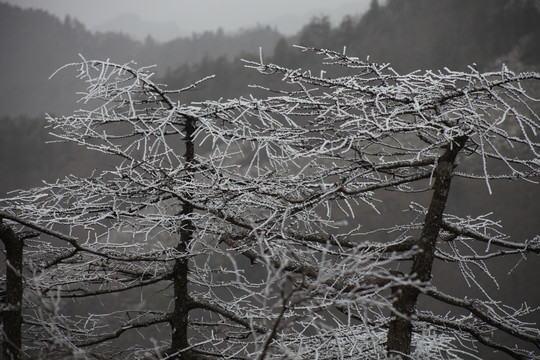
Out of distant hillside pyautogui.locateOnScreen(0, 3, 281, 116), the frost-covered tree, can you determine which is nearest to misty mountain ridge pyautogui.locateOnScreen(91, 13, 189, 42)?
distant hillside pyautogui.locateOnScreen(0, 3, 281, 116)

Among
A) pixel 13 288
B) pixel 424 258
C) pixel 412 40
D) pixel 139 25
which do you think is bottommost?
pixel 13 288

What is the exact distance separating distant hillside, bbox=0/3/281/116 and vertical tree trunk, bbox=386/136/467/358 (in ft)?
175

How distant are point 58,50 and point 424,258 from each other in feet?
236

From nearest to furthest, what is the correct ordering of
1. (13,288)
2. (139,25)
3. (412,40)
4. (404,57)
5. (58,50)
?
(13,288)
(404,57)
(412,40)
(58,50)
(139,25)

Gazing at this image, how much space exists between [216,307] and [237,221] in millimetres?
1675

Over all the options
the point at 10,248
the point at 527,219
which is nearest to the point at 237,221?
the point at 10,248

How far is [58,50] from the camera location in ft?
205

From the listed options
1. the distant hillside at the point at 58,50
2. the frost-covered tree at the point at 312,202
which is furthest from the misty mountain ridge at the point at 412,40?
the frost-covered tree at the point at 312,202

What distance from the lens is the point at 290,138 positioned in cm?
319

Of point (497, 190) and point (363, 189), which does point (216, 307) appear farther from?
point (497, 190)

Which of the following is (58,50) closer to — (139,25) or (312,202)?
(312,202)

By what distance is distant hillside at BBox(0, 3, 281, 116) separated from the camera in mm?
56750

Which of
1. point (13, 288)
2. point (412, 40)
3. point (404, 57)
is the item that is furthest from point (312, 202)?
point (412, 40)

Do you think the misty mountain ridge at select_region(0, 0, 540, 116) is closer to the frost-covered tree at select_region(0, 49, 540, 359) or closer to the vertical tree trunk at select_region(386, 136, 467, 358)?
the frost-covered tree at select_region(0, 49, 540, 359)
